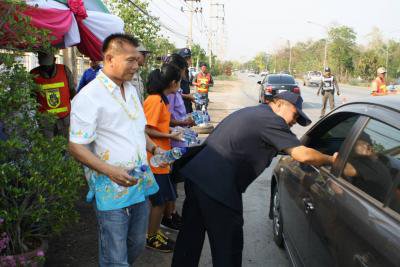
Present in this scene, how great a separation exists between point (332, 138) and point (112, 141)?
1.97 meters

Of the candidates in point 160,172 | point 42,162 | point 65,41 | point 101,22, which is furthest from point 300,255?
point 101,22

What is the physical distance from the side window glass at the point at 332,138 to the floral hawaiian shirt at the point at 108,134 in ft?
5.22

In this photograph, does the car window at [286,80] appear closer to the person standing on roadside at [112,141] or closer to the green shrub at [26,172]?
the green shrub at [26,172]

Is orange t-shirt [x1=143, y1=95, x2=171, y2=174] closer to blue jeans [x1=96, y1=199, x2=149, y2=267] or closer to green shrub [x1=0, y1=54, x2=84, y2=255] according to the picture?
green shrub [x1=0, y1=54, x2=84, y2=255]

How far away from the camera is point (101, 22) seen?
512cm

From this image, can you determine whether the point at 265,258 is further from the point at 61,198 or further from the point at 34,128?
the point at 34,128

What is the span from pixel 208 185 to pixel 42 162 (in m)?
1.15

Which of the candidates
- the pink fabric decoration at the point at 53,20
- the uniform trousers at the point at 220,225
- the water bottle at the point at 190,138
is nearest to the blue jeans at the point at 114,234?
the uniform trousers at the point at 220,225

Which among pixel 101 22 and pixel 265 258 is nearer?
pixel 265 258

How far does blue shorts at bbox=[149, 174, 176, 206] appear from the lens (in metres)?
3.79

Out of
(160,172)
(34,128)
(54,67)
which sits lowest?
(160,172)

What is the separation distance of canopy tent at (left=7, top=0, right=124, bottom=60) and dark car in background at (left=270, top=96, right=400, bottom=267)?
2412 mm

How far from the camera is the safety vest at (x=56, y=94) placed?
4.58m

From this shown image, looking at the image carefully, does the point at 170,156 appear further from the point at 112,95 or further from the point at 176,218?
the point at 176,218
